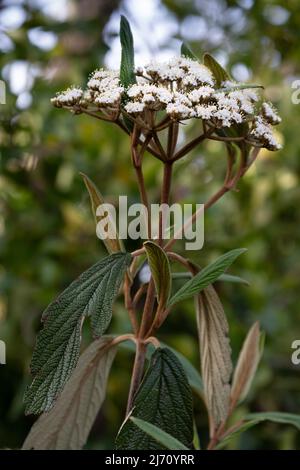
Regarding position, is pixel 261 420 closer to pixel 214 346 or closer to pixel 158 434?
pixel 214 346

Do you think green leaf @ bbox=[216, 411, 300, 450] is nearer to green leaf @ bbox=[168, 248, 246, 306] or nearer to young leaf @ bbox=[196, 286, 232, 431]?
young leaf @ bbox=[196, 286, 232, 431]

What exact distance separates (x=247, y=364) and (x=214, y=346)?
0.31 ft

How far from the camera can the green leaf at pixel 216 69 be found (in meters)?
0.55

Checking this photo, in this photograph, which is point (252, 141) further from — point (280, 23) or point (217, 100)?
point (280, 23)

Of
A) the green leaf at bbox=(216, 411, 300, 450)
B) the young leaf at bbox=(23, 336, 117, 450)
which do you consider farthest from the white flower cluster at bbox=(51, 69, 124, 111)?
A: the green leaf at bbox=(216, 411, 300, 450)

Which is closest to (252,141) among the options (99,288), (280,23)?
(99,288)

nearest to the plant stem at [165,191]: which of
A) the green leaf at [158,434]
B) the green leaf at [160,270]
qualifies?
the green leaf at [160,270]

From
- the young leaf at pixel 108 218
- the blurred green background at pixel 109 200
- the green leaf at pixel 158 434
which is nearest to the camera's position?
the green leaf at pixel 158 434

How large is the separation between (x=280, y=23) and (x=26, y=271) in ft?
3.12

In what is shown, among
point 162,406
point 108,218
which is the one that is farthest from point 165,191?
point 162,406

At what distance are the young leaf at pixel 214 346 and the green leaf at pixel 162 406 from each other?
67 millimetres

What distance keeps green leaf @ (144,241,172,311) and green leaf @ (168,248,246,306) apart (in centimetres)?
1

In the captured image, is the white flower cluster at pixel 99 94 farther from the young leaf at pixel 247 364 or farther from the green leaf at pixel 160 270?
the young leaf at pixel 247 364

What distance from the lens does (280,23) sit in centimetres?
178
